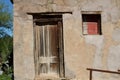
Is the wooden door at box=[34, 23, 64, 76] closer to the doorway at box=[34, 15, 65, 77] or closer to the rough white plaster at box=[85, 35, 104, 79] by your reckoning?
the doorway at box=[34, 15, 65, 77]

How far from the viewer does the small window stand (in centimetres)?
990

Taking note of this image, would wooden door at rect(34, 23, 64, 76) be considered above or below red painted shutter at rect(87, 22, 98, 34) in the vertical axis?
below

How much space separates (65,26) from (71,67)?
3.95 ft

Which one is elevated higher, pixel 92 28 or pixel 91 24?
pixel 91 24

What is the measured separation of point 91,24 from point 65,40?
100 cm

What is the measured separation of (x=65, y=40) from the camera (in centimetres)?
961

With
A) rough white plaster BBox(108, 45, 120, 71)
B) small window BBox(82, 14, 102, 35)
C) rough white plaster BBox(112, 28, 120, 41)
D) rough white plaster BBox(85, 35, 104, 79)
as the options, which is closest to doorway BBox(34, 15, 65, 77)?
small window BBox(82, 14, 102, 35)

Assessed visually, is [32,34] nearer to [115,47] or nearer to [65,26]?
[65,26]

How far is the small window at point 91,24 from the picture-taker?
9898 mm

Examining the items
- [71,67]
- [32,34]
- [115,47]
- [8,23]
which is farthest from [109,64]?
[8,23]

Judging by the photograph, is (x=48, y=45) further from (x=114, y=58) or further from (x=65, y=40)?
(x=114, y=58)

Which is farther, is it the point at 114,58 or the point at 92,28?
the point at 92,28

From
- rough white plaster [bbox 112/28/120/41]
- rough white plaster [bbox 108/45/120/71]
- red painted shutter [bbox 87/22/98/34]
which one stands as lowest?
rough white plaster [bbox 108/45/120/71]

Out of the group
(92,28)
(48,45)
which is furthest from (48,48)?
(92,28)
